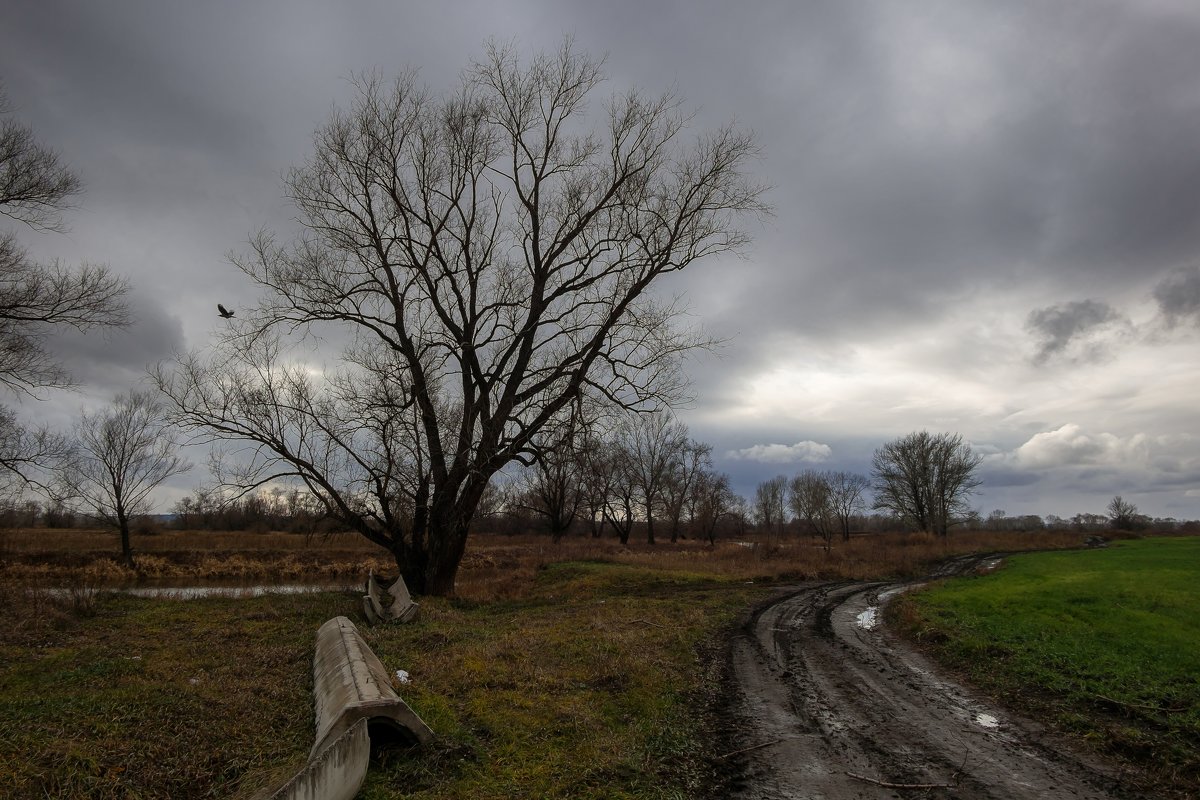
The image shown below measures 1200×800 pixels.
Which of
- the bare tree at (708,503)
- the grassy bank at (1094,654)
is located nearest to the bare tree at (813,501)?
the bare tree at (708,503)

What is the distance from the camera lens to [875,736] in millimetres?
6492

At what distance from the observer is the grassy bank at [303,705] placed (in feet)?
15.5

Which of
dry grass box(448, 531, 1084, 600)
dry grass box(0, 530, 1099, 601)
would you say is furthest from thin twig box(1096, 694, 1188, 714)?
dry grass box(0, 530, 1099, 601)

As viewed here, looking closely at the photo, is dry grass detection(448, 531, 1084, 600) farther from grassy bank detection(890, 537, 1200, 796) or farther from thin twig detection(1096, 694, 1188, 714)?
thin twig detection(1096, 694, 1188, 714)

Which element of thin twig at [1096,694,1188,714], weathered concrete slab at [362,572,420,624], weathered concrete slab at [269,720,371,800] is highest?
weathered concrete slab at [269,720,371,800]

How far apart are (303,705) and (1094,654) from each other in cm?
1138

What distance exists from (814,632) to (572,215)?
1259cm

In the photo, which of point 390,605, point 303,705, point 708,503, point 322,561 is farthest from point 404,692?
point 708,503

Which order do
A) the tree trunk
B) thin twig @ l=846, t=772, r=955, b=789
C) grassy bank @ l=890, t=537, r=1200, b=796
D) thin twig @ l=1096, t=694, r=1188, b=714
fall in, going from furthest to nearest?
1. the tree trunk
2. thin twig @ l=1096, t=694, r=1188, b=714
3. grassy bank @ l=890, t=537, r=1200, b=796
4. thin twig @ l=846, t=772, r=955, b=789

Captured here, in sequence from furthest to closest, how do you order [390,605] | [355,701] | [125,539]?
[125,539] → [390,605] → [355,701]

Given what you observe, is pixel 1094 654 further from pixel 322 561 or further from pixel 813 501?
pixel 813 501

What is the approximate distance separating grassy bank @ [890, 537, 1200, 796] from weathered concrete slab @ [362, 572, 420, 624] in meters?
10.1

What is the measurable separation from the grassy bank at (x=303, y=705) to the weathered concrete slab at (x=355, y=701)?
8.2 inches

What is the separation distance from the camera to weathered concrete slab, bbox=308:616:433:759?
494 cm
